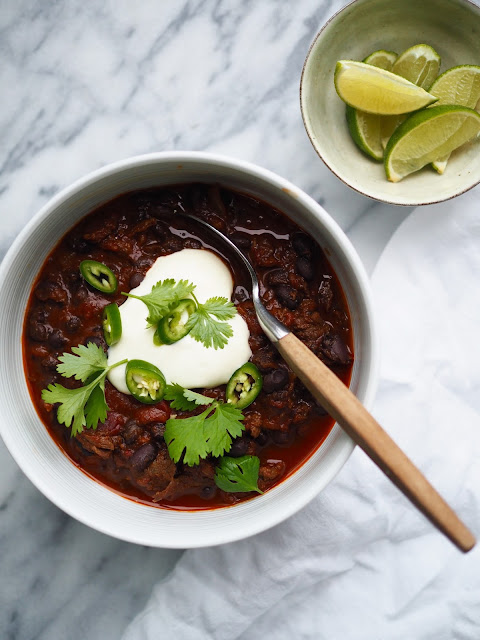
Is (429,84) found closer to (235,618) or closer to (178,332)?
(178,332)

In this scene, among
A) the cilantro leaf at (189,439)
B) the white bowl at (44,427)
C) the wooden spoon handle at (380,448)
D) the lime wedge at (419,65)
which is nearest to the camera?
the wooden spoon handle at (380,448)

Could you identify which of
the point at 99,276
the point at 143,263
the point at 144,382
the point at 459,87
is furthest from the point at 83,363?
the point at 459,87

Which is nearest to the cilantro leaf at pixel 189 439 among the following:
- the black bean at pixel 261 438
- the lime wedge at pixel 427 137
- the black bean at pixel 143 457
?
the black bean at pixel 143 457

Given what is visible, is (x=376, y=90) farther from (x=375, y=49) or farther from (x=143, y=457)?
(x=143, y=457)

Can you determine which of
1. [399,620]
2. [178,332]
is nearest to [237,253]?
[178,332]

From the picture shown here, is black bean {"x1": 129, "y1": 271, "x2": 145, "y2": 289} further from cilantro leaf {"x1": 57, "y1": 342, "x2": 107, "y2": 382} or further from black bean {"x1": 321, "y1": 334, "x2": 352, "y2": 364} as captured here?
black bean {"x1": 321, "y1": 334, "x2": 352, "y2": 364}

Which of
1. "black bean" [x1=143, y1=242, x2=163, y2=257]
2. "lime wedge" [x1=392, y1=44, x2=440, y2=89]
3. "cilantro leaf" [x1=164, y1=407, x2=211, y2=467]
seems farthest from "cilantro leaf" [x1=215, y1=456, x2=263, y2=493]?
"lime wedge" [x1=392, y1=44, x2=440, y2=89]

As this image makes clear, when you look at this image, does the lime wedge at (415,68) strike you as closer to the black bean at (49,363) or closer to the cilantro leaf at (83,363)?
the cilantro leaf at (83,363)
